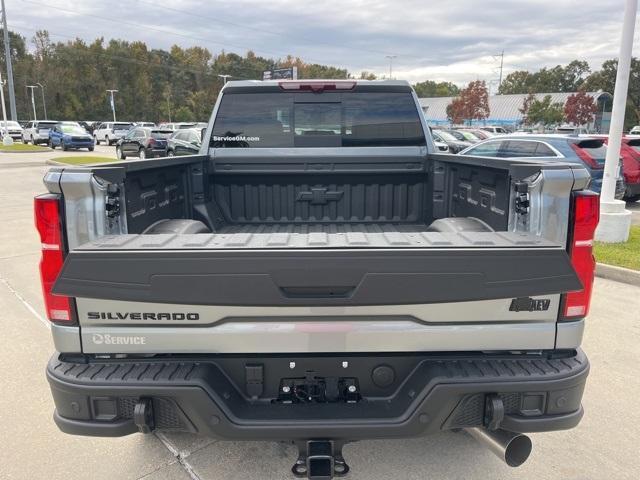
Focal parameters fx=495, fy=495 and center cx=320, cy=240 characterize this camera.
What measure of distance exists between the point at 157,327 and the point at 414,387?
3.69ft

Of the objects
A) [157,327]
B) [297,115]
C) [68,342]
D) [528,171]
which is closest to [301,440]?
[157,327]

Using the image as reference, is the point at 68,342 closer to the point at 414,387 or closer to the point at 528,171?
the point at 414,387

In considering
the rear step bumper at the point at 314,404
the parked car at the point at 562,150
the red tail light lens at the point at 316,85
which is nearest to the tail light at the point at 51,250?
the rear step bumper at the point at 314,404

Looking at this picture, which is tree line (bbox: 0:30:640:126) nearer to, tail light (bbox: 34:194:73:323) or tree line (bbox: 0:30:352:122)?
tree line (bbox: 0:30:352:122)

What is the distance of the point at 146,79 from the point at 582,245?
Result: 91262mm

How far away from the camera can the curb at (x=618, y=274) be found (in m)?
6.50

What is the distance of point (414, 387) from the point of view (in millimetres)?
2143

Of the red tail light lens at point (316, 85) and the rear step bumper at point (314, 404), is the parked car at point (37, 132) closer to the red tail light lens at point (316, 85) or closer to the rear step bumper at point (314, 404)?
the red tail light lens at point (316, 85)


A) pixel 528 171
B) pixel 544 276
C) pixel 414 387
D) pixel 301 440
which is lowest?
pixel 301 440

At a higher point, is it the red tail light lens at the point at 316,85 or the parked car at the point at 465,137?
the red tail light lens at the point at 316,85

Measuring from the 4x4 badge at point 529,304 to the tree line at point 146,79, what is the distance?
6603 cm

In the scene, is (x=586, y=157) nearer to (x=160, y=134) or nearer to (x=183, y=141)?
(x=183, y=141)

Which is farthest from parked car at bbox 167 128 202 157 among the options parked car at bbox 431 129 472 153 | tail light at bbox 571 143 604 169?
tail light at bbox 571 143 604 169

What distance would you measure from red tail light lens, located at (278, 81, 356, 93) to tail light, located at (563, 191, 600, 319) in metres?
2.35
